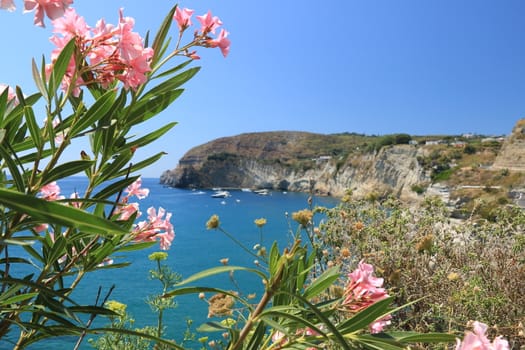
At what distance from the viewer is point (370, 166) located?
1547 inches

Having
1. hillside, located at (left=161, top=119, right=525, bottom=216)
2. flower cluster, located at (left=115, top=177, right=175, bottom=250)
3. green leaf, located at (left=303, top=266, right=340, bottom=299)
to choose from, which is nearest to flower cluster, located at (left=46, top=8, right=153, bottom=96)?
flower cluster, located at (left=115, top=177, right=175, bottom=250)

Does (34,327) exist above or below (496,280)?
above

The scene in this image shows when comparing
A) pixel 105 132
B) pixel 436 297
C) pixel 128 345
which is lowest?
pixel 128 345

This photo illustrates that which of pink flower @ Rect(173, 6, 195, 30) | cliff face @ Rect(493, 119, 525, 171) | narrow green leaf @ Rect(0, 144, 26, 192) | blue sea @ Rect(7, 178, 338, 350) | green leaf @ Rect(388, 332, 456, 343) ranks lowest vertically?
blue sea @ Rect(7, 178, 338, 350)

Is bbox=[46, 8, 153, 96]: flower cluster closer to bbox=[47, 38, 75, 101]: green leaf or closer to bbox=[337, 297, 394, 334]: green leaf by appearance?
bbox=[47, 38, 75, 101]: green leaf

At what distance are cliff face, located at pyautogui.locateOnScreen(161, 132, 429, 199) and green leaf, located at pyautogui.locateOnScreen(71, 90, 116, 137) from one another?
2949cm

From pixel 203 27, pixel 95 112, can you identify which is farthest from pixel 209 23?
pixel 95 112

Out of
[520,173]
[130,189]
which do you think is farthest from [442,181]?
[130,189]

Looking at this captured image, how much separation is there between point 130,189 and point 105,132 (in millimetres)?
504

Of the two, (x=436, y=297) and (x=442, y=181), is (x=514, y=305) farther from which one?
(x=442, y=181)

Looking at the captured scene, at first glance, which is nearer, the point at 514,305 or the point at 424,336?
the point at 424,336

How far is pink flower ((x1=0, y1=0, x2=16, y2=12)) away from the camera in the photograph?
17.2 inches

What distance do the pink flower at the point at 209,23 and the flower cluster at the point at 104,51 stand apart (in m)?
0.23

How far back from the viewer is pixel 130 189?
118cm
